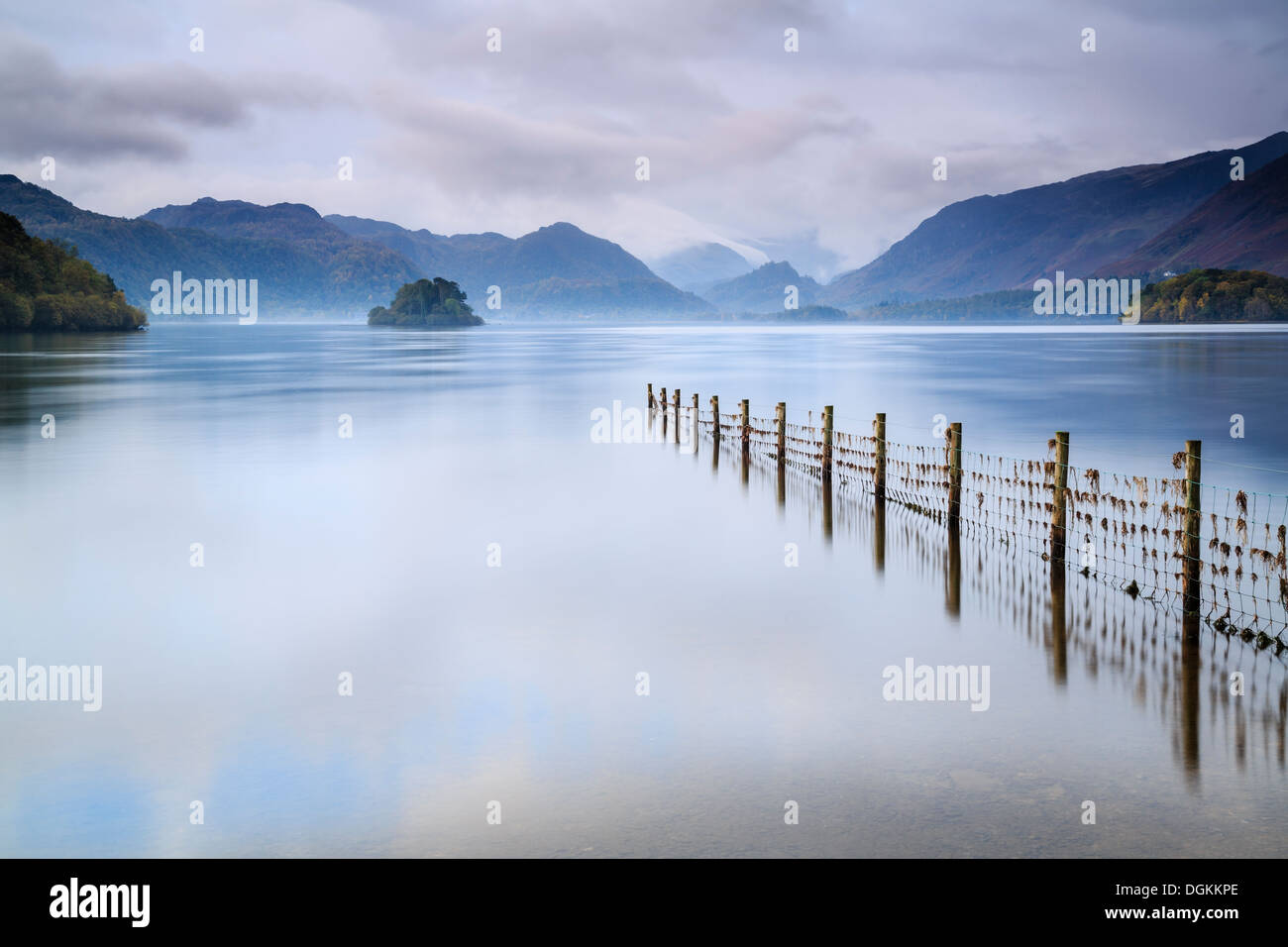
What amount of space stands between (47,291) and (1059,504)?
613 feet

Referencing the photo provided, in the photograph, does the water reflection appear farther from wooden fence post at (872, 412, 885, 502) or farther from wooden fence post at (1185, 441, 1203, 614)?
wooden fence post at (872, 412, 885, 502)

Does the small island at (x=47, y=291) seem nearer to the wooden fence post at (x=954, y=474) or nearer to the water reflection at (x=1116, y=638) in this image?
the wooden fence post at (x=954, y=474)

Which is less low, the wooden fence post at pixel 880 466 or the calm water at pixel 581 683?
the wooden fence post at pixel 880 466

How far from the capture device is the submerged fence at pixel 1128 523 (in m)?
13.6

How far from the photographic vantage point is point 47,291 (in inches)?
6781

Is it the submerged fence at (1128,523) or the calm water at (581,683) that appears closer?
the calm water at (581,683)

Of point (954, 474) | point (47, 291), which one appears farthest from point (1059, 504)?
point (47, 291)

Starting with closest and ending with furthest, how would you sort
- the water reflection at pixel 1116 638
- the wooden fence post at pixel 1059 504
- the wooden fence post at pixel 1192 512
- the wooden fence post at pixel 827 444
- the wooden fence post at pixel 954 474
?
the water reflection at pixel 1116 638, the wooden fence post at pixel 1192 512, the wooden fence post at pixel 1059 504, the wooden fence post at pixel 954 474, the wooden fence post at pixel 827 444

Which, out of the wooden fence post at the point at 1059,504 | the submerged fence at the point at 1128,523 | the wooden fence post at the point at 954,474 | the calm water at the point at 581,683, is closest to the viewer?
the calm water at the point at 581,683

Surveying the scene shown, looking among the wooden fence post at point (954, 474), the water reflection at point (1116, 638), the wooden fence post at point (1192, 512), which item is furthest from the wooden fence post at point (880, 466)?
the wooden fence post at point (1192, 512)

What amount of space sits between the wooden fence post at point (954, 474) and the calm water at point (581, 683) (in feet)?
2.58

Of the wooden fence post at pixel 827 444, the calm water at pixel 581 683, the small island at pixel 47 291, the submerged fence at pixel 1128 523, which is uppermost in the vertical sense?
the small island at pixel 47 291

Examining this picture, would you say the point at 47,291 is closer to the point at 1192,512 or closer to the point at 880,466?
the point at 880,466
